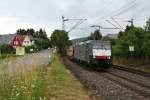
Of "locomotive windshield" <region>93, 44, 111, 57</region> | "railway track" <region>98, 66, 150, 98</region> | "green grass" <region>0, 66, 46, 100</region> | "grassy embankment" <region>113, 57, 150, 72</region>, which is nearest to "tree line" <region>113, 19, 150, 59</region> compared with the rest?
"grassy embankment" <region>113, 57, 150, 72</region>

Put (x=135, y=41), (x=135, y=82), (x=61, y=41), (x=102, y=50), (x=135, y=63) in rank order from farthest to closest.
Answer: (x=61, y=41) → (x=135, y=63) → (x=135, y=41) → (x=102, y=50) → (x=135, y=82)

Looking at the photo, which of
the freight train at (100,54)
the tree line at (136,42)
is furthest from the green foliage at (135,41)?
the freight train at (100,54)

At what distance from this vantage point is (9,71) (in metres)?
14.7

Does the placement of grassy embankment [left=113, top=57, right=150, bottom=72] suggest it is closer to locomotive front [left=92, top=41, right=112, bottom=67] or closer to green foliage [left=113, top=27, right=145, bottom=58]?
green foliage [left=113, top=27, right=145, bottom=58]

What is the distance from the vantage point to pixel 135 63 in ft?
160

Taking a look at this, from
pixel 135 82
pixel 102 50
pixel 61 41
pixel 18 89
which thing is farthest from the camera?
pixel 61 41

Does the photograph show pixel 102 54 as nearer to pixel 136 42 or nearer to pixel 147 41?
pixel 147 41

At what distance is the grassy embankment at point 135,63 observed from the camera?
1689 inches

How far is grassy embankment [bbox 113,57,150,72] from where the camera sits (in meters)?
42.9

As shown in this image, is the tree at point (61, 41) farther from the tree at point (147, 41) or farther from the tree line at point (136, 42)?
the tree at point (147, 41)

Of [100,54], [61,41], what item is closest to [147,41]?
[100,54]

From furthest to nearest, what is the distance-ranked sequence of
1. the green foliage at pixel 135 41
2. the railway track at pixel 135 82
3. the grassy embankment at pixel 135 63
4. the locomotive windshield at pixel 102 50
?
1. the green foliage at pixel 135 41
2. the grassy embankment at pixel 135 63
3. the locomotive windshield at pixel 102 50
4. the railway track at pixel 135 82

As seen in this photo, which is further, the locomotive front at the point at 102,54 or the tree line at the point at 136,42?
the tree line at the point at 136,42

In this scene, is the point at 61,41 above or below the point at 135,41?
above
